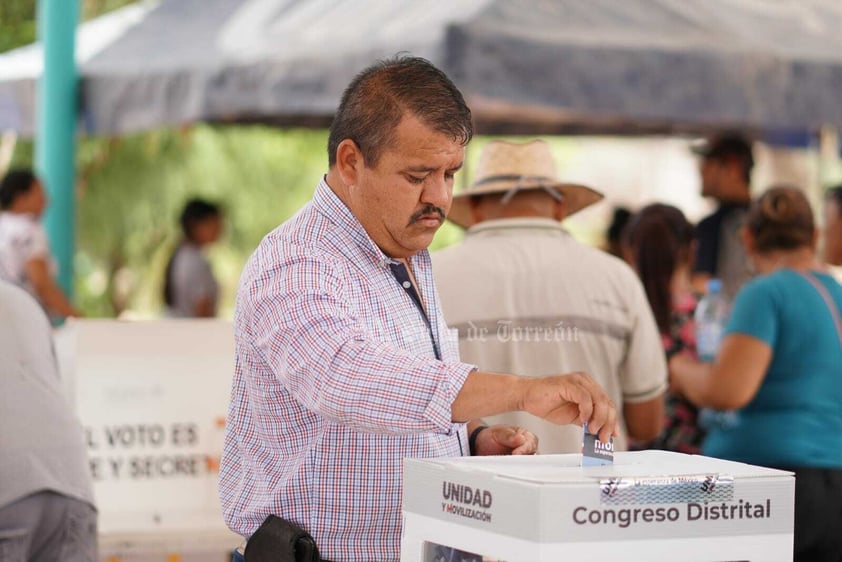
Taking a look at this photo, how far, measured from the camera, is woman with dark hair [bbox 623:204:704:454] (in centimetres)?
471

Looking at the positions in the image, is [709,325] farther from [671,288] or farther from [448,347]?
[448,347]

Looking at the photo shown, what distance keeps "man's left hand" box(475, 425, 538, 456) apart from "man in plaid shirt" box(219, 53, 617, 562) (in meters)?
0.12

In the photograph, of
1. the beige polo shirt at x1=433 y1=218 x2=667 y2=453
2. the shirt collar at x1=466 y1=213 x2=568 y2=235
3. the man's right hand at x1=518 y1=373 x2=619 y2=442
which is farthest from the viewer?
the shirt collar at x1=466 y1=213 x2=568 y2=235

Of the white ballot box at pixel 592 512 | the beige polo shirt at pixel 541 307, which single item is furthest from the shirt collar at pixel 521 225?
the white ballot box at pixel 592 512

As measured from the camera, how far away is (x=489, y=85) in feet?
16.9

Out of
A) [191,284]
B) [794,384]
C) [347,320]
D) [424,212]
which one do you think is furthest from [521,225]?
[191,284]

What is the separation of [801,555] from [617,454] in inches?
79.6

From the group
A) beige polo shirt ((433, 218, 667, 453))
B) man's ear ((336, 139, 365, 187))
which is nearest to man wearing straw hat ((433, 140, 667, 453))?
beige polo shirt ((433, 218, 667, 453))

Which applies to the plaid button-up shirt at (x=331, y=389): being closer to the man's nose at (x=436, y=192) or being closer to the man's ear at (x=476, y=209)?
the man's nose at (x=436, y=192)

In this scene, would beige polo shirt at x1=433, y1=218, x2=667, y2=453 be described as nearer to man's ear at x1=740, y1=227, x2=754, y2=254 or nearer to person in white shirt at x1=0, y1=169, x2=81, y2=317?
man's ear at x1=740, y1=227, x2=754, y2=254

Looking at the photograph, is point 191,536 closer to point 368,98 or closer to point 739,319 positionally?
point 739,319

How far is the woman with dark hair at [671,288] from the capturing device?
15.5 ft

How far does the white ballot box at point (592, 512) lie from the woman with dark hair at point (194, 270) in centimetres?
621

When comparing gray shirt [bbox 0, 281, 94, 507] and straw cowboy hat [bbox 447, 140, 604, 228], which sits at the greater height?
straw cowboy hat [bbox 447, 140, 604, 228]
